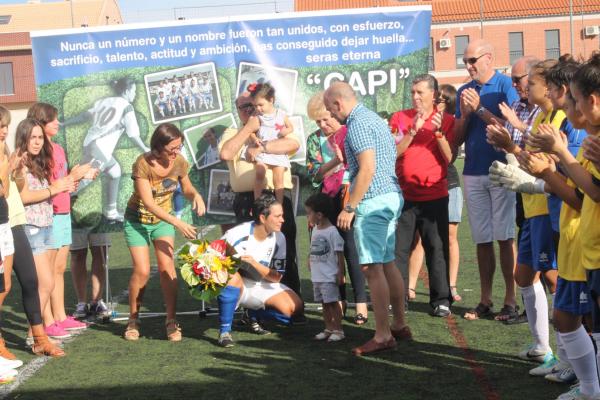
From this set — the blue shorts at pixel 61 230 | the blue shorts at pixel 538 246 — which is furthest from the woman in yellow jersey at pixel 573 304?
the blue shorts at pixel 61 230

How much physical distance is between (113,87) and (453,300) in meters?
3.87

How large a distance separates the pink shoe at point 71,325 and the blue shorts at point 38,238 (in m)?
0.82

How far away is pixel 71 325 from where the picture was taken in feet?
26.6

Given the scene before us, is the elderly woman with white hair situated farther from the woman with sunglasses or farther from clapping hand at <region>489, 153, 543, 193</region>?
clapping hand at <region>489, 153, 543, 193</region>

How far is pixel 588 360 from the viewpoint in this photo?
489 centimetres

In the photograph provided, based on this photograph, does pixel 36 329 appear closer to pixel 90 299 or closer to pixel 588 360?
pixel 90 299

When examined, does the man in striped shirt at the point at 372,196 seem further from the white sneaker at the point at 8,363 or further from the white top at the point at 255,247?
the white sneaker at the point at 8,363

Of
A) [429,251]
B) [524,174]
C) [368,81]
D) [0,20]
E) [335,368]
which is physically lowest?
[335,368]

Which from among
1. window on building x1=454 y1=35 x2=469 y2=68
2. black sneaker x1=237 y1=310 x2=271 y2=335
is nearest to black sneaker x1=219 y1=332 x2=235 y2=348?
black sneaker x1=237 y1=310 x2=271 y2=335

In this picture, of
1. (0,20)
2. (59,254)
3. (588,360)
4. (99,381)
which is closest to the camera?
(588,360)

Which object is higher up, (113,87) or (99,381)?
(113,87)

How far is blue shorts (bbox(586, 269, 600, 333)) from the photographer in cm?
429

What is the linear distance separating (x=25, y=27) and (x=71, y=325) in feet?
190

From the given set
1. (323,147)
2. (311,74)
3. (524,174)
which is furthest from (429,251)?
(524,174)
